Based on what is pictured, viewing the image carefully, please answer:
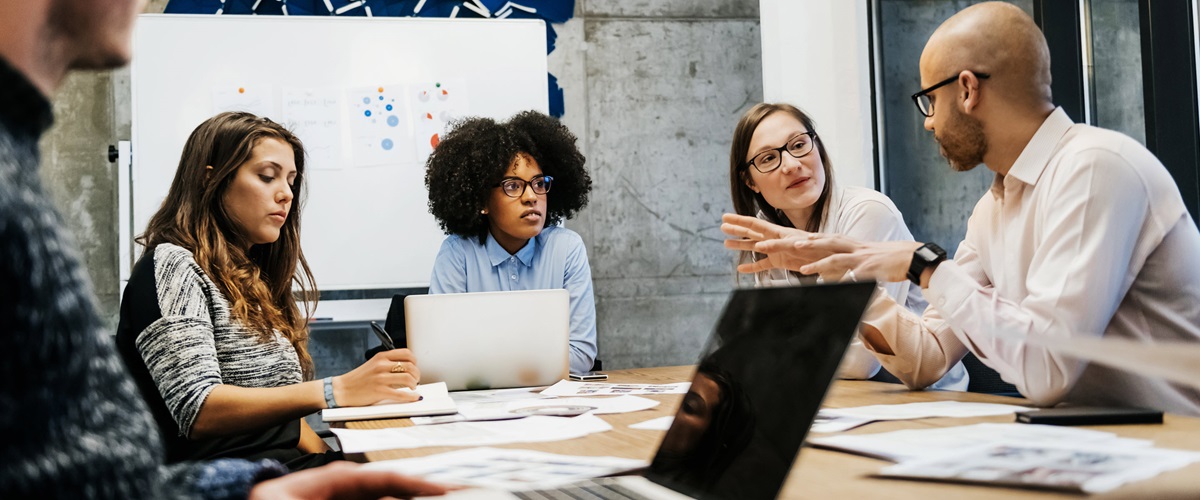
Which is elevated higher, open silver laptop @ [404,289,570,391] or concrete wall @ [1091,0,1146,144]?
concrete wall @ [1091,0,1146,144]

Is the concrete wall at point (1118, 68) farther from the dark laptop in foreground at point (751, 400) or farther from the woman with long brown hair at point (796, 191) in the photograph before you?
the dark laptop in foreground at point (751, 400)

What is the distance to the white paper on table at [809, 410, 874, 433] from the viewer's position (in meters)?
1.16

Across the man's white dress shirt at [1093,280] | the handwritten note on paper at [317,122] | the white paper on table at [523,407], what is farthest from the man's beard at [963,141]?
the handwritten note on paper at [317,122]

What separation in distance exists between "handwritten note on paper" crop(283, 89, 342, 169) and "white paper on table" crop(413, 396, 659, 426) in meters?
2.61

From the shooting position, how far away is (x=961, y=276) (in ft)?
5.15

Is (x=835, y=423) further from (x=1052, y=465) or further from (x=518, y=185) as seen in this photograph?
(x=518, y=185)

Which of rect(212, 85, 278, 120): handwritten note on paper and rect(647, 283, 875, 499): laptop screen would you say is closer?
rect(647, 283, 875, 499): laptop screen

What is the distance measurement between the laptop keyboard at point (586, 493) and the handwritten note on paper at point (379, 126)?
349 cm

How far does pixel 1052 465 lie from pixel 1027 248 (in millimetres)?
1051

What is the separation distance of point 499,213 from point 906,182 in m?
2.32

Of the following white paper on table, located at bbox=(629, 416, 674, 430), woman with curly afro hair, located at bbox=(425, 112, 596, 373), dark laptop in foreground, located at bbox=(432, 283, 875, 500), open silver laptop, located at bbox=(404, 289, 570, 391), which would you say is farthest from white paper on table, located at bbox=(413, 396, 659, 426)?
woman with curly afro hair, located at bbox=(425, 112, 596, 373)

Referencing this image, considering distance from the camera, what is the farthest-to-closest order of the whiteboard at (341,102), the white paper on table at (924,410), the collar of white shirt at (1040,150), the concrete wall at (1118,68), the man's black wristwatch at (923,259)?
the whiteboard at (341,102) → the concrete wall at (1118,68) → the collar of white shirt at (1040,150) → the man's black wristwatch at (923,259) → the white paper on table at (924,410)

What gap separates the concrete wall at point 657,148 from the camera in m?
4.68

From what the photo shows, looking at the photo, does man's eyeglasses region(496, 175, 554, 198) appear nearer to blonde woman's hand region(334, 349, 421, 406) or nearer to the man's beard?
blonde woman's hand region(334, 349, 421, 406)
